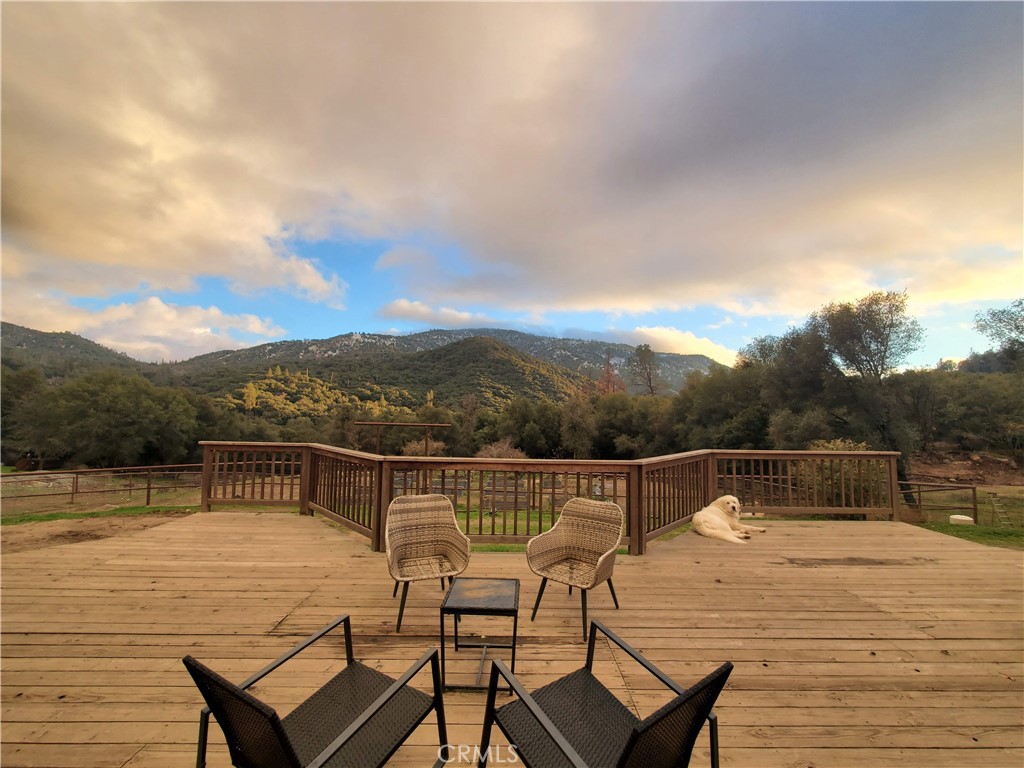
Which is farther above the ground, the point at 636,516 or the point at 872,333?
the point at 872,333

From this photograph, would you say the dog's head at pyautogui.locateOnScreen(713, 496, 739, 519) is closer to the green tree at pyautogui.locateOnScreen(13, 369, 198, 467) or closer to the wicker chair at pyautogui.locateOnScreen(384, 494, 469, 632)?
the wicker chair at pyautogui.locateOnScreen(384, 494, 469, 632)

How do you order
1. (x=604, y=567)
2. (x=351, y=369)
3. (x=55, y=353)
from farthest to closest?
(x=351, y=369) < (x=55, y=353) < (x=604, y=567)

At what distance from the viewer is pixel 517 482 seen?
4.43 m

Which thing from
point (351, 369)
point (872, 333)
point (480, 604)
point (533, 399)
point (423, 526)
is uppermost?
point (351, 369)

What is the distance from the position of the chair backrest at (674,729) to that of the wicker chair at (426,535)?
1985mm

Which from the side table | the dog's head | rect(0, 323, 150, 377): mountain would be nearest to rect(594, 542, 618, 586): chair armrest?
the side table

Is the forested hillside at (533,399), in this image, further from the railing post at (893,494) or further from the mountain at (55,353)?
the railing post at (893,494)

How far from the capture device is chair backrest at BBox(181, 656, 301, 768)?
3.00ft

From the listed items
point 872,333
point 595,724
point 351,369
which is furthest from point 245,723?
point 351,369

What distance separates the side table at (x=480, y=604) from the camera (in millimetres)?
1978

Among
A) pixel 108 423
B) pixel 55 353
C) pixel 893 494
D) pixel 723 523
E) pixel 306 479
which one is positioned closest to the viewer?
pixel 723 523

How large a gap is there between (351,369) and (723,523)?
45441mm

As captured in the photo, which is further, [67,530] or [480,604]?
[67,530]

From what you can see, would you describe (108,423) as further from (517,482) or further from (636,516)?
(636,516)
